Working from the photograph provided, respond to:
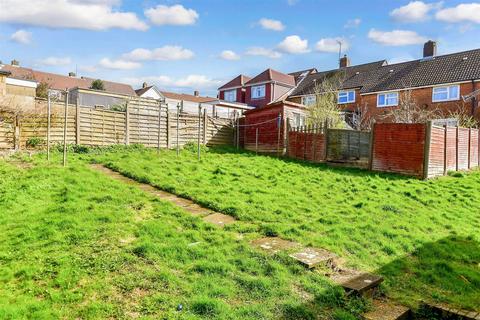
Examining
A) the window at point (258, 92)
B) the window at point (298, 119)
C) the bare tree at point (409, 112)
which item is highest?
the window at point (258, 92)

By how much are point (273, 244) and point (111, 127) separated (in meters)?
12.3

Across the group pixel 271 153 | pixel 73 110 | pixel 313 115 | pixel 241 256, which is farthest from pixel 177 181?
pixel 313 115

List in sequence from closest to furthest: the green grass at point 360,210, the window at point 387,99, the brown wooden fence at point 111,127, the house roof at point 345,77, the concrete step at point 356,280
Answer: the concrete step at point 356,280 → the green grass at point 360,210 → the brown wooden fence at point 111,127 → the window at point 387,99 → the house roof at point 345,77

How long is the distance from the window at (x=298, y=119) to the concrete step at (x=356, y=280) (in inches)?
587

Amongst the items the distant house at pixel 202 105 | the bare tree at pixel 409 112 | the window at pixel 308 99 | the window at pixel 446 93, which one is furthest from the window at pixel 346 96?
the distant house at pixel 202 105

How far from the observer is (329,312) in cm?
472

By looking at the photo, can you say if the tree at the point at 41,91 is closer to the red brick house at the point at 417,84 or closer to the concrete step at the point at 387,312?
the red brick house at the point at 417,84

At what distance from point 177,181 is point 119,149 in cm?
668

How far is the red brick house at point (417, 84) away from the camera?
25.6m

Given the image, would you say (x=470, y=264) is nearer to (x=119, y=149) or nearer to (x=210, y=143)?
(x=119, y=149)

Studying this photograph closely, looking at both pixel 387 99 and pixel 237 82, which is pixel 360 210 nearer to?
pixel 387 99

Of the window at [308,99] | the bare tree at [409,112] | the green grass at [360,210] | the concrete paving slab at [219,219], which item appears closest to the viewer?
the green grass at [360,210]

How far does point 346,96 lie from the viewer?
3331cm

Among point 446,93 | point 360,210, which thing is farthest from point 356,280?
point 446,93
